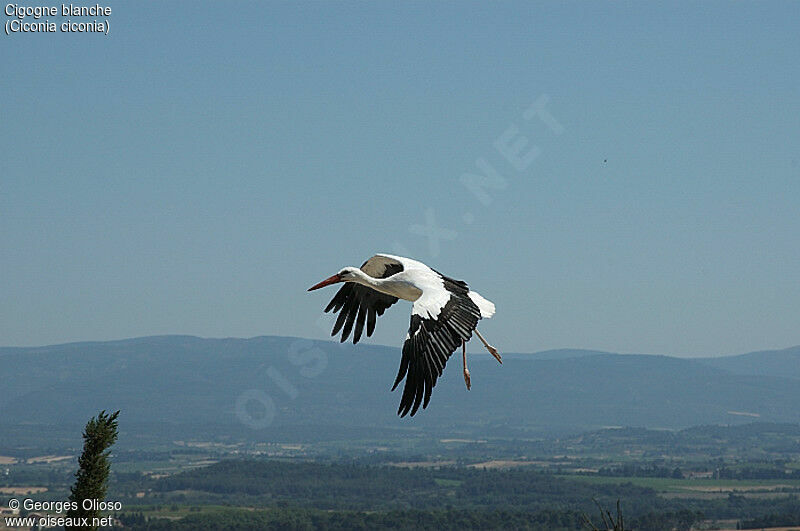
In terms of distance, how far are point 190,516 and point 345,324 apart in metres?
143

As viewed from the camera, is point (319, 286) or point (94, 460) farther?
point (94, 460)

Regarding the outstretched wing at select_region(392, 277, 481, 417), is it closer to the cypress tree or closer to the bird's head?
the bird's head

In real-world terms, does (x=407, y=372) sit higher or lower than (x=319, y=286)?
lower

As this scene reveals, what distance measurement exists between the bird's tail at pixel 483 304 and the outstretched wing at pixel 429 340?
114 millimetres

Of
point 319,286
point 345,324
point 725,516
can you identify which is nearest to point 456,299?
point 319,286

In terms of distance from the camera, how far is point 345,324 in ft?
51.6

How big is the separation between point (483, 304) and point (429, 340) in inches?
58.3

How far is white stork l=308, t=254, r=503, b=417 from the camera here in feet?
38.8

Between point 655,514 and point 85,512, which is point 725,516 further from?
point 85,512

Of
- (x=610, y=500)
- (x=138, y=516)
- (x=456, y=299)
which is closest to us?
(x=456, y=299)

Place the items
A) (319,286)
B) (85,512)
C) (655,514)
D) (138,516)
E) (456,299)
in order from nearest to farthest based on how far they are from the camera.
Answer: (456,299) → (319,286) → (85,512) → (138,516) → (655,514)

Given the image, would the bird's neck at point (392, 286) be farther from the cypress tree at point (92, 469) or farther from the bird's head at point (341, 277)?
the cypress tree at point (92, 469)

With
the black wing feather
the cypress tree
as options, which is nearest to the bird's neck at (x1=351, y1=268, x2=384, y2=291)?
the black wing feather

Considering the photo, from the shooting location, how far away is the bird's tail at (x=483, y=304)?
42.7ft
